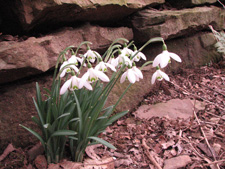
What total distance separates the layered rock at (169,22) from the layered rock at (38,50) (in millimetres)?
672

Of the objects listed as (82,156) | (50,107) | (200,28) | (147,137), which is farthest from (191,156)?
(200,28)

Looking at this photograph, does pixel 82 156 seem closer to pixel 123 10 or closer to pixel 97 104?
pixel 97 104

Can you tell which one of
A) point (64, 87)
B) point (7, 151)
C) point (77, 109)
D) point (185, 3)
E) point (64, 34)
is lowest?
point (7, 151)

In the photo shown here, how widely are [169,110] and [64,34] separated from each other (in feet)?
4.60

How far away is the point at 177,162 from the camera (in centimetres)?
166

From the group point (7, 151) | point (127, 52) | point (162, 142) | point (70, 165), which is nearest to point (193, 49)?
point (162, 142)

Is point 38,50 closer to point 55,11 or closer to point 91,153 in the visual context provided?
point 55,11

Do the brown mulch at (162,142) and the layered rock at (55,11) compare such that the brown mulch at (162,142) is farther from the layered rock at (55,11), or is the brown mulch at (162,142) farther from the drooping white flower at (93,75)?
the layered rock at (55,11)

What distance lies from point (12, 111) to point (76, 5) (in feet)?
3.76

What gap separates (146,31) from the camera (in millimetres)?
2922

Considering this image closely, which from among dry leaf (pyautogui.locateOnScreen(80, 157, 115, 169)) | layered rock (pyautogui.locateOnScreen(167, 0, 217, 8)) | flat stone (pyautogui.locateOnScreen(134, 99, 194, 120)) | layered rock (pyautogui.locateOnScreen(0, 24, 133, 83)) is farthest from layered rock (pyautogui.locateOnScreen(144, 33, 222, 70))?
dry leaf (pyautogui.locateOnScreen(80, 157, 115, 169))

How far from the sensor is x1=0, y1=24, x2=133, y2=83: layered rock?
1741 millimetres

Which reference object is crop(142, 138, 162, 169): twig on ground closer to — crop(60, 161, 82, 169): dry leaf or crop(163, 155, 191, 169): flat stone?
crop(163, 155, 191, 169): flat stone

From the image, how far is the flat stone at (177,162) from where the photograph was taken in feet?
5.38
